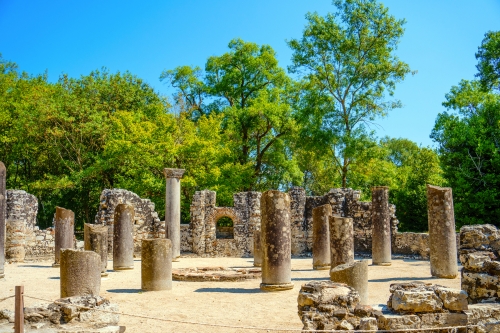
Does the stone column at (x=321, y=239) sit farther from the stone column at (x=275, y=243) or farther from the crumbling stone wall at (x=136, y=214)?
the crumbling stone wall at (x=136, y=214)

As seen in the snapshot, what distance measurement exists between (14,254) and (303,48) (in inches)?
886

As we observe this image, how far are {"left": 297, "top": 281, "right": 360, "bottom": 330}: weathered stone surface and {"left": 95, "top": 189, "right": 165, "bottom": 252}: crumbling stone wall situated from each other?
17.9m

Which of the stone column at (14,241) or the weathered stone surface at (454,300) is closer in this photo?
the weathered stone surface at (454,300)

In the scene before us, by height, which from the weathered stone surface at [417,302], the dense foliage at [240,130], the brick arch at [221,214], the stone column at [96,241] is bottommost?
the weathered stone surface at [417,302]

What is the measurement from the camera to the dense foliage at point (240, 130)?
101 ft

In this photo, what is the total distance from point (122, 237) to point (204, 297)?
281 inches

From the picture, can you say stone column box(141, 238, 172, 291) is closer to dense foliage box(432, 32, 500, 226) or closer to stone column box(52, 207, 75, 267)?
stone column box(52, 207, 75, 267)

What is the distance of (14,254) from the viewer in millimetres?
21906

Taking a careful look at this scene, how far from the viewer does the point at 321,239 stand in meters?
18.3

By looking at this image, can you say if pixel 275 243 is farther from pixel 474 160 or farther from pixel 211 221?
pixel 474 160

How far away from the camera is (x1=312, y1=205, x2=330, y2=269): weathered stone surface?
1816 centimetres

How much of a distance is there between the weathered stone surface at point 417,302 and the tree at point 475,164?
1869cm

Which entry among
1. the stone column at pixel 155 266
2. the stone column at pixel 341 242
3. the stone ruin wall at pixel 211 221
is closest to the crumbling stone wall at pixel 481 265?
the stone column at pixel 341 242

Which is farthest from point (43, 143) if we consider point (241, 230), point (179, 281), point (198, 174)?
point (179, 281)
